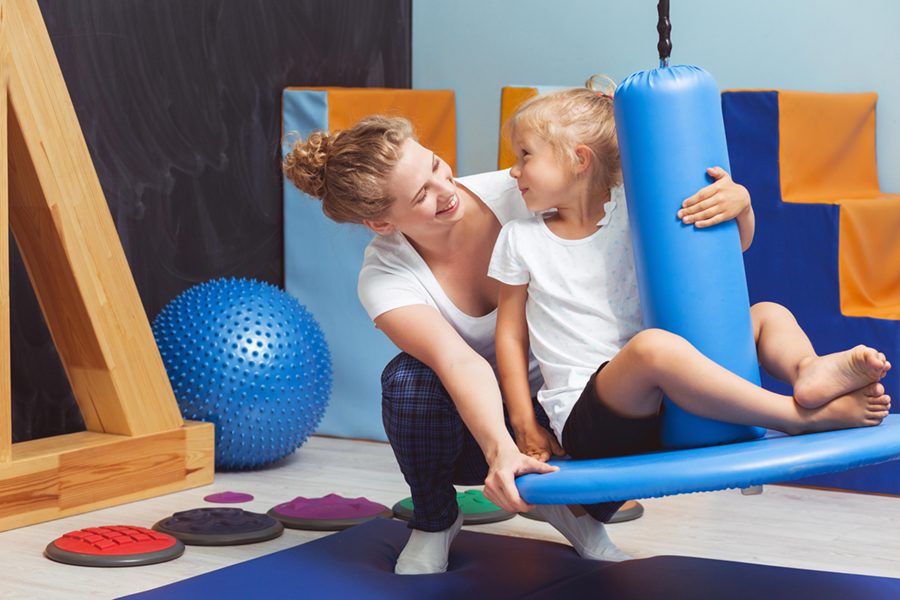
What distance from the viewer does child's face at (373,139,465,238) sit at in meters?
1.78

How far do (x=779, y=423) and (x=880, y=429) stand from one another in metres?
0.12

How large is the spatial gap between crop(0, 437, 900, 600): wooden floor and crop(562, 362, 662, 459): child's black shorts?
516 mm

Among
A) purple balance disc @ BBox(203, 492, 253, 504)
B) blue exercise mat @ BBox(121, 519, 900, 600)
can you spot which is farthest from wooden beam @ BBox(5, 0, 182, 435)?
blue exercise mat @ BBox(121, 519, 900, 600)

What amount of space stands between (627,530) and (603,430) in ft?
2.34

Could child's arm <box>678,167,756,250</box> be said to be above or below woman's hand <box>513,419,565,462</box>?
above

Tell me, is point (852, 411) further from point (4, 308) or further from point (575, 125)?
point (4, 308)

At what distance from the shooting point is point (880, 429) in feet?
4.83

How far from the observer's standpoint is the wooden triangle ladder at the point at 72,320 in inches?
89.5

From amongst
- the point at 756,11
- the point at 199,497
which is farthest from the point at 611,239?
A: the point at 756,11

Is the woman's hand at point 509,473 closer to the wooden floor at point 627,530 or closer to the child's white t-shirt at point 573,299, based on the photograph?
the child's white t-shirt at point 573,299

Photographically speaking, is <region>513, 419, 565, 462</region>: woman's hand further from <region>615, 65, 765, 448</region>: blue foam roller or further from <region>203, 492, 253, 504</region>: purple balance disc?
<region>203, 492, 253, 504</region>: purple balance disc

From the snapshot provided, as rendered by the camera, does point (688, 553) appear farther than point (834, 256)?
No

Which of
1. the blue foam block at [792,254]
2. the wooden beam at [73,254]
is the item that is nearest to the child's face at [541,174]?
the blue foam block at [792,254]

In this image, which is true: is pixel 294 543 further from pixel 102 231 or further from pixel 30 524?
pixel 102 231
